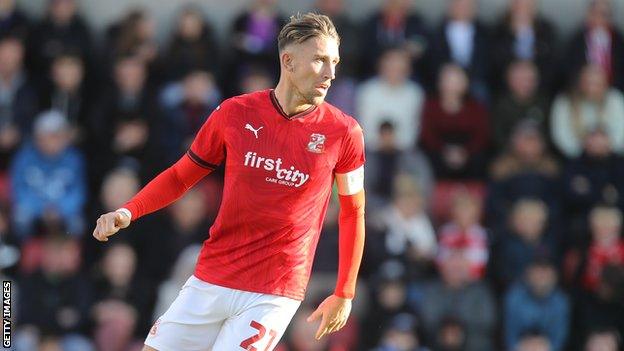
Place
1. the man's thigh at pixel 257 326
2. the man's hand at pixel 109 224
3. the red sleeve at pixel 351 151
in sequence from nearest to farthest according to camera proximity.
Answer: the man's hand at pixel 109 224
the man's thigh at pixel 257 326
the red sleeve at pixel 351 151

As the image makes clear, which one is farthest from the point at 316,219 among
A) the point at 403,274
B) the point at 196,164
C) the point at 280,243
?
the point at 403,274

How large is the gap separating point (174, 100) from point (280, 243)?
638 centimetres

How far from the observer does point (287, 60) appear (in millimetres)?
6703

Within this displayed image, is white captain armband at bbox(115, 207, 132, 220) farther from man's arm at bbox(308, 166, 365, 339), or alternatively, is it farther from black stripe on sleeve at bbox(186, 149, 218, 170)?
man's arm at bbox(308, 166, 365, 339)

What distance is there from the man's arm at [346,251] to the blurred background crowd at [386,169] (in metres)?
4.27

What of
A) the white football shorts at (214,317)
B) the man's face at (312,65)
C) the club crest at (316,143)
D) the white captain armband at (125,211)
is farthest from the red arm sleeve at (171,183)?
the man's face at (312,65)

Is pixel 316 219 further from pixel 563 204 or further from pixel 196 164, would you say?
pixel 563 204

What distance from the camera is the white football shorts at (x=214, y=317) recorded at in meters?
6.61

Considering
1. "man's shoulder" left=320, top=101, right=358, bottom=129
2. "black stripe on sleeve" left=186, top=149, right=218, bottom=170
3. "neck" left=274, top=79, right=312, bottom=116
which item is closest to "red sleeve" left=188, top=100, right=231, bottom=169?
"black stripe on sleeve" left=186, top=149, right=218, bottom=170

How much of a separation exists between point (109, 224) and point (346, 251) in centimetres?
126

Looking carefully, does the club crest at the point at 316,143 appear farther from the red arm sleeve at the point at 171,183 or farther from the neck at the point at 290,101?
the red arm sleeve at the point at 171,183

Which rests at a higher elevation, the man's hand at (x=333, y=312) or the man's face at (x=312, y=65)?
the man's face at (x=312, y=65)

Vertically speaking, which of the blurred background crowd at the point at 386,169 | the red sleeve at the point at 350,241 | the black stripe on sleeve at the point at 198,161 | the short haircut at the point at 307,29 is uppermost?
the short haircut at the point at 307,29

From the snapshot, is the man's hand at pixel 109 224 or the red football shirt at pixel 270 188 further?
the red football shirt at pixel 270 188
